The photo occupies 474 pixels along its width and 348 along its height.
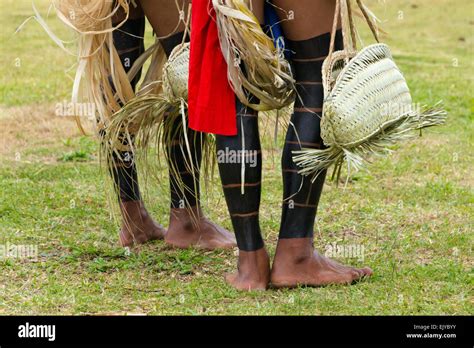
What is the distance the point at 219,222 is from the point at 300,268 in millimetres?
1022

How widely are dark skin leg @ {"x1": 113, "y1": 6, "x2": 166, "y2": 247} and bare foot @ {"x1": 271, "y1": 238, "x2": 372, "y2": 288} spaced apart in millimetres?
807

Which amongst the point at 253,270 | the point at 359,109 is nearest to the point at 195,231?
the point at 253,270

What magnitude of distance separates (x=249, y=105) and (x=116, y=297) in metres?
0.82

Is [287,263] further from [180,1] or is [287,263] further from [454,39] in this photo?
[454,39]

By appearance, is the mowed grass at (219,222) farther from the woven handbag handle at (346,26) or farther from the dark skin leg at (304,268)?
the woven handbag handle at (346,26)

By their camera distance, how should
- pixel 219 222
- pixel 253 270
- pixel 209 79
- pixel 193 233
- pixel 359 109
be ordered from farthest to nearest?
pixel 219 222 → pixel 193 233 → pixel 253 270 → pixel 209 79 → pixel 359 109

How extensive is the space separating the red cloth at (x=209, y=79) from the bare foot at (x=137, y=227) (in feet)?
2.87

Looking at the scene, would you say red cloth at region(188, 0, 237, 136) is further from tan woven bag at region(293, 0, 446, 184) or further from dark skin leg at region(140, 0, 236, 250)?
dark skin leg at region(140, 0, 236, 250)

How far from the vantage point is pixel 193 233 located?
13.4 feet

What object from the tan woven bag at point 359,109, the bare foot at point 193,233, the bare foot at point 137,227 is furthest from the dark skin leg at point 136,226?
the tan woven bag at point 359,109

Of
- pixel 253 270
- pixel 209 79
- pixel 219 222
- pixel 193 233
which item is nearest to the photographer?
pixel 209 79

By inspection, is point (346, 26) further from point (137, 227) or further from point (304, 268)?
point (137, 227)

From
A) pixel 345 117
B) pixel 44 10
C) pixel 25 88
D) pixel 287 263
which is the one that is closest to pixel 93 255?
pixel 287 263

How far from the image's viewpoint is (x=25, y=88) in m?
7.24
